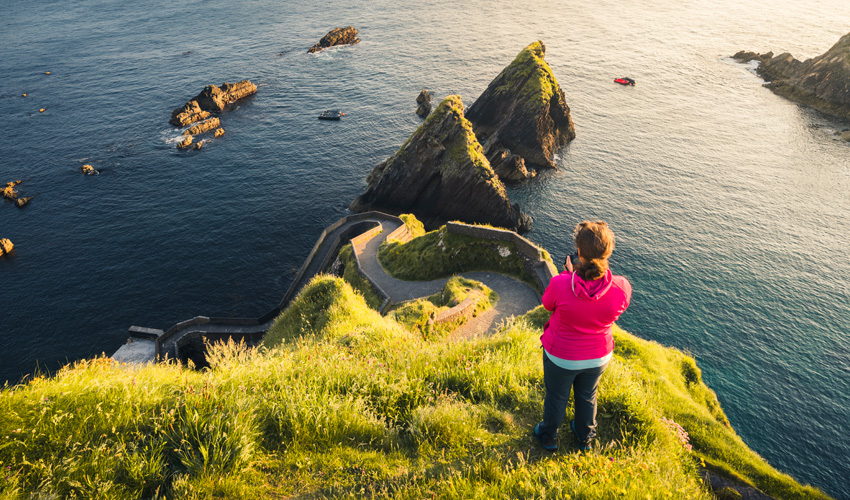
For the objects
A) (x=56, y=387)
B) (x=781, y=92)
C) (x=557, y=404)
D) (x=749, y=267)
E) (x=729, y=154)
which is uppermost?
(x=557, y=404)

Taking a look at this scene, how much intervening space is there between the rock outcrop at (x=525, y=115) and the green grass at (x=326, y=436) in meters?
50.5

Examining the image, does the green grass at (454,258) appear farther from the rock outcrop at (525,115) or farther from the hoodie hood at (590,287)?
the rock outcrop at (525,115)

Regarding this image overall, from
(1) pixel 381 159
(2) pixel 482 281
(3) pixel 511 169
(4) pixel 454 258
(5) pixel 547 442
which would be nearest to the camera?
(5) pixel 547 442

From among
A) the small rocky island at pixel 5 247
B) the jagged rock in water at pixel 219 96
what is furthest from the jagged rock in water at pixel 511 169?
the small rocky island at pixel 5 247

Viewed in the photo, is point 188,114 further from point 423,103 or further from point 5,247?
point 423,103

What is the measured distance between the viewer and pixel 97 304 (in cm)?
3691

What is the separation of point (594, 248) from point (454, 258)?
23.9 metres

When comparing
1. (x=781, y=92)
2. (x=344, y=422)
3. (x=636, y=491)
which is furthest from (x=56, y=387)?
(x=781, y=92)

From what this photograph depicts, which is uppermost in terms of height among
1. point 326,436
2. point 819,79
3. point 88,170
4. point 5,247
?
point 326,436

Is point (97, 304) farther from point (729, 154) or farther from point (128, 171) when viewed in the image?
point (729, 154)

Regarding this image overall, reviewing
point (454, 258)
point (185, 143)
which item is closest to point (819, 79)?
point (454, 258)

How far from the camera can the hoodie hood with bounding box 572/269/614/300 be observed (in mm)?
5215

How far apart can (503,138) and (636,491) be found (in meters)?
61.1

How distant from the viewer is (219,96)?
7169 cm
